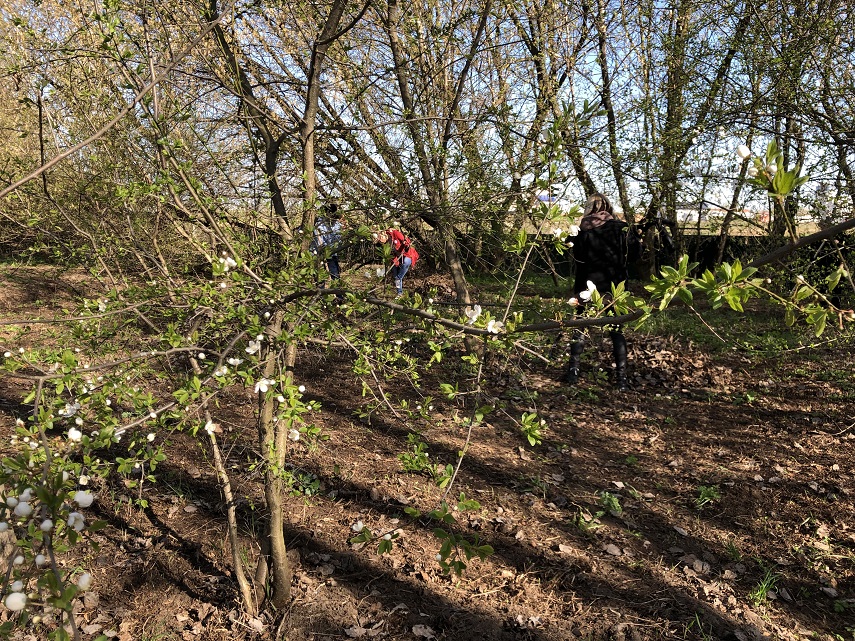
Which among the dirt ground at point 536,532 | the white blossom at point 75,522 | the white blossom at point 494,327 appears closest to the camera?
the white blossom at point 75,522

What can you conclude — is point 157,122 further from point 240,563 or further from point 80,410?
point 240,563

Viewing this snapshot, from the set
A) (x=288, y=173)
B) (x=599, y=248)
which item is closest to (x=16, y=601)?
(x=288, y=173)

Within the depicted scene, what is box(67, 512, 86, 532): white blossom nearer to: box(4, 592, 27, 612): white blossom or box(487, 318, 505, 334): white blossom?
box(4, 592, 27, 612): white blossom

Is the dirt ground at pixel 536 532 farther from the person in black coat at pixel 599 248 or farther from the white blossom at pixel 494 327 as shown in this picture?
the person in black coat at pixel 599 248

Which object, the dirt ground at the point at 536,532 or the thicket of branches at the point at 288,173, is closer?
the thicket of branches at the point at 288,173

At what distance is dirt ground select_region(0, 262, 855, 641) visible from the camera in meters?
2.71

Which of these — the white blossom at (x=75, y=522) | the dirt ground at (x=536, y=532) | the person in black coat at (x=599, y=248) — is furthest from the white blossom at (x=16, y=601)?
the person in black coat at (x=599, y=248)

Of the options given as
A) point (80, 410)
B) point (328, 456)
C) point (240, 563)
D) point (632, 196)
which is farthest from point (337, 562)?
point (632, 196)

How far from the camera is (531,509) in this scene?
11.9 ft

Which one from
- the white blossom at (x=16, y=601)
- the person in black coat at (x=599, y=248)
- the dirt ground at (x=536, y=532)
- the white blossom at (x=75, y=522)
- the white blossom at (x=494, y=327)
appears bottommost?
the dirt ground at (x=536, y=532)

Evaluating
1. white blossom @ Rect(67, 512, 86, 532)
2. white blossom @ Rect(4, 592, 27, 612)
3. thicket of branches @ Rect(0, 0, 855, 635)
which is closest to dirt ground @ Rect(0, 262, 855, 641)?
thicket of branches @ Rect(0, 0, 855, 635)

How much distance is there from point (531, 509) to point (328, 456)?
1.52 metres

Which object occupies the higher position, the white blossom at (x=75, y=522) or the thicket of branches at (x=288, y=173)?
the thicket of branches at (x=288, y=173)

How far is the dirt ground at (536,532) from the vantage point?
271 centimetres
